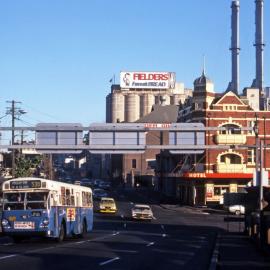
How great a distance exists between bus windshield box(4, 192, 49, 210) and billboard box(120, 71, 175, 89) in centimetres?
12380

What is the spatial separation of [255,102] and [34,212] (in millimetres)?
86156

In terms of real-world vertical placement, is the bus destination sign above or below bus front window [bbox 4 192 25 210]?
above

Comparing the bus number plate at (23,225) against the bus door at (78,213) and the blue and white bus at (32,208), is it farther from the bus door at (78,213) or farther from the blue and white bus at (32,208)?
the bus door at (78,213)

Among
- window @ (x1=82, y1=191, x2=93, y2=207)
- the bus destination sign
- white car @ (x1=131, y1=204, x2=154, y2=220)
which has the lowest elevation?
white car @ (x1=131, y1=204, x2=154, y2=220)

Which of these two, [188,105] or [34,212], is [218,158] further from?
[34,212]

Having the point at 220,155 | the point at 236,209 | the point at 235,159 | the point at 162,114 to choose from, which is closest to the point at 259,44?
the point at 162,114

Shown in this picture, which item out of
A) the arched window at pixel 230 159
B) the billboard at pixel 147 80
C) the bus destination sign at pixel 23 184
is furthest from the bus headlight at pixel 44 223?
the billboard at pixel 147 80

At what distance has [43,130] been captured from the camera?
4403 cm

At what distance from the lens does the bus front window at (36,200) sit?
29.1 meters

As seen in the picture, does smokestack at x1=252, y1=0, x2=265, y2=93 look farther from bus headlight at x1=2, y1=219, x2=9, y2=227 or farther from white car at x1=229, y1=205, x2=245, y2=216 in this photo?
bus headlight at x1=2, y1=219, x2=9, y2=227

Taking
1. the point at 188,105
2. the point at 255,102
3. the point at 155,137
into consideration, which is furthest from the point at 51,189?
the point at 155,137

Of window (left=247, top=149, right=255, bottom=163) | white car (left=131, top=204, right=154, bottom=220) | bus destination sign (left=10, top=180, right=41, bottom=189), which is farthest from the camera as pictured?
window (left=247, top=149, right=255, bottom=163)

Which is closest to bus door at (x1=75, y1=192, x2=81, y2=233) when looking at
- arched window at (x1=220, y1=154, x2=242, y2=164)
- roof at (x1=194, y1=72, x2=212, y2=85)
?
arched window at (x1=220, y1=154, x2=242, y2=164)

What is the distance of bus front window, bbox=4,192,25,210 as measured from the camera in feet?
96.2
